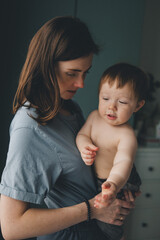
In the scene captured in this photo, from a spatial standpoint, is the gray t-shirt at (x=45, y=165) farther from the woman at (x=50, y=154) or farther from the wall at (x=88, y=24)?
the wall at (x=88, y=24)

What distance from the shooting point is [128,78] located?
102cm

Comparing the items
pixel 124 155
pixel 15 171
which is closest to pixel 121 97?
pixel 124 155

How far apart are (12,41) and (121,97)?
3.84ft

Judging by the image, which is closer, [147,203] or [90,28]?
[90,28]

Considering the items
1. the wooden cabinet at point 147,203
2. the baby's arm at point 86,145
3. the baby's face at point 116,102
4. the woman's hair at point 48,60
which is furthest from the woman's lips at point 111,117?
the wooden cabinet at point 147,203

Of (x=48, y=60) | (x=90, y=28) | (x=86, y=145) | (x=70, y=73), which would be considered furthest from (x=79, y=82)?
(x=90, y=28)

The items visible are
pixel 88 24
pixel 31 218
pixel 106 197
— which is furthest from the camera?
pixel 88 24

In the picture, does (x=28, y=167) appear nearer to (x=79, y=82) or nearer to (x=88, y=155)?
(x=88, y=155)

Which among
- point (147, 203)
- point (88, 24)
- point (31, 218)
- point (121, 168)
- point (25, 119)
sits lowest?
point (147, 203)

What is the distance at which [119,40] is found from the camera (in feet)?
6.66

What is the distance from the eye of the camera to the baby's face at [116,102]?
101cm

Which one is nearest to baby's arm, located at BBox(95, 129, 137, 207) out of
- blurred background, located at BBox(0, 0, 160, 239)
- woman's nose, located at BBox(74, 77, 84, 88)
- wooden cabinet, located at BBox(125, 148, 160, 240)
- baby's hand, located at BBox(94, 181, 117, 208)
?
baby's hand, located at BBox(94, 181, 117, 208)

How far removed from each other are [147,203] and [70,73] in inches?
76.6

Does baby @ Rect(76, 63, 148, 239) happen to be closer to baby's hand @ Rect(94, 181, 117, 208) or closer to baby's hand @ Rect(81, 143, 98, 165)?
baby's hand @ Rect(81, 143, 98, 165)
